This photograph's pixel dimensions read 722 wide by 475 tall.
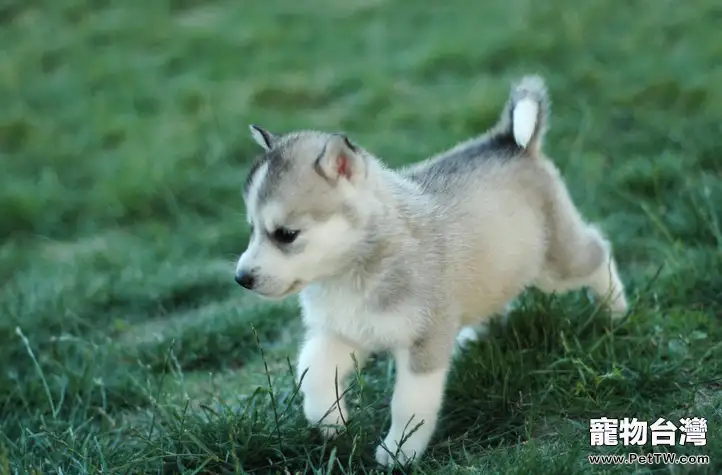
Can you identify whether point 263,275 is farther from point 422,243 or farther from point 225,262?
point 225,262

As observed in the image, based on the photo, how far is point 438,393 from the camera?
333 cm

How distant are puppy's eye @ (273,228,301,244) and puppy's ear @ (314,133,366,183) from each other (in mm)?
210

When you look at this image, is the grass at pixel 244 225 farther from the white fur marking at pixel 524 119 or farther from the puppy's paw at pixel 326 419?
the white fur marking at pixel 524 119

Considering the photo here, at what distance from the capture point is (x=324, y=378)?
342 centimetres

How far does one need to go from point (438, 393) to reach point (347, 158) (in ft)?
2.99

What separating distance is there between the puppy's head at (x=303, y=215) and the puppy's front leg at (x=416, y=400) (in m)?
0.46

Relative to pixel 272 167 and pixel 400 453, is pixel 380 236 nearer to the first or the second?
pixel 272 167

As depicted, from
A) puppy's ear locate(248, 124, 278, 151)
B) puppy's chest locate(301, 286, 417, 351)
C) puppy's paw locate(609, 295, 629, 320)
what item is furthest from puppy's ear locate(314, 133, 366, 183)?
puppy's paw locate(609, 295, 629, 320)

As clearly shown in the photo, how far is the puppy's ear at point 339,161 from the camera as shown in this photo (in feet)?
9.96

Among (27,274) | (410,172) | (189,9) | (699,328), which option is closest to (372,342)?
(410,172)

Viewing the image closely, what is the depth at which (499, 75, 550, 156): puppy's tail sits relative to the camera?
12.6 feet

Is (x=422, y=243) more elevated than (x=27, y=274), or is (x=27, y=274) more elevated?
(x=422, y=243)

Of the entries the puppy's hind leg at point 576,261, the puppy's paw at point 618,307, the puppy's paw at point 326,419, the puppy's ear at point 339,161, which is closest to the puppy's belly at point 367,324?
the puppy's paw at point 326,419

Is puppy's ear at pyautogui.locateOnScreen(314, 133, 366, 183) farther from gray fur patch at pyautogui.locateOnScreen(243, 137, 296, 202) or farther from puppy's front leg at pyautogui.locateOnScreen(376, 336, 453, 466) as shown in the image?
puppy's front leg at pyautogui.locateOnScreen(376, 336, 453, 466)
